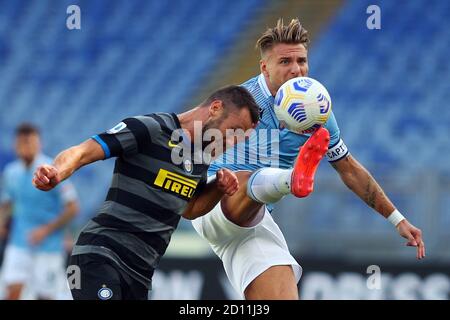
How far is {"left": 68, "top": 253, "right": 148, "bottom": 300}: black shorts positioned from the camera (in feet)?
15.2

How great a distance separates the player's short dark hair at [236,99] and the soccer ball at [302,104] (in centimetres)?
32

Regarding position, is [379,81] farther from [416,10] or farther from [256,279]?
[256,279]

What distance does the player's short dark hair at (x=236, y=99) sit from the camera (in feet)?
16.4

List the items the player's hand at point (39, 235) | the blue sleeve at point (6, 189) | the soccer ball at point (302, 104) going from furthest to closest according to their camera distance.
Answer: the blue sleeve at point (6, 189)
the player's hand at point (39, 235)
the soccer ball at point (302, 104)

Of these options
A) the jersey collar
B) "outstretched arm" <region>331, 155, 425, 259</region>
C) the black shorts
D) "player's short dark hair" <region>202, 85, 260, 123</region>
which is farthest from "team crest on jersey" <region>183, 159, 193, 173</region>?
"outstretched arm" <region>331, 155, 425, 259</region>

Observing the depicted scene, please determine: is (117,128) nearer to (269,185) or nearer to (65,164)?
(65,164)

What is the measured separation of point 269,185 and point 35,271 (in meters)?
5.22

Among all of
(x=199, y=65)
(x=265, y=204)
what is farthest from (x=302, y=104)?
(x=199, y=65)

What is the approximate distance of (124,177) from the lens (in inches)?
187

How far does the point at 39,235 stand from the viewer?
9711mm

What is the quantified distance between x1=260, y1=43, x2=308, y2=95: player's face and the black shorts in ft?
5.57

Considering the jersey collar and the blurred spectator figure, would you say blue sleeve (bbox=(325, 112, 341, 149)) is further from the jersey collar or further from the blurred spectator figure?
the blurred spectator figure

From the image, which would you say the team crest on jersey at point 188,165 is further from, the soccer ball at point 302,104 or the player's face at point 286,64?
the player's face at point 286,64

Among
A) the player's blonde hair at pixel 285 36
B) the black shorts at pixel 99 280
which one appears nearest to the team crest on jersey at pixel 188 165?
the black shorts at pixel 99 280
